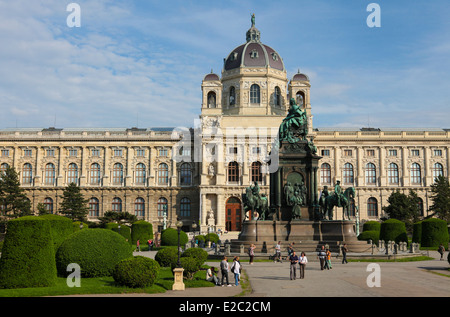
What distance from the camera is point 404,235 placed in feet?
153

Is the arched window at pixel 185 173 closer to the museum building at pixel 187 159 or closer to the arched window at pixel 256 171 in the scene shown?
the museum building at pixel 187 159

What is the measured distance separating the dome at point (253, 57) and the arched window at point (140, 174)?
22386mm

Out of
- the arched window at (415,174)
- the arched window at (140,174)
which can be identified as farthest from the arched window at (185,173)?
the arched window at (415,174)

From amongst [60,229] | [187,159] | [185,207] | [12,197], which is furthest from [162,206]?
[60,229]

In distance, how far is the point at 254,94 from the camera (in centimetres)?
8188

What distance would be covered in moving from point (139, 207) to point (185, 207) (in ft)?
24.9

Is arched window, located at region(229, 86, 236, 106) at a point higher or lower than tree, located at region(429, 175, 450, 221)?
higher

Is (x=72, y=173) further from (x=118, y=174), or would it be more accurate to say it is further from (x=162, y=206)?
(x=162, y=206)

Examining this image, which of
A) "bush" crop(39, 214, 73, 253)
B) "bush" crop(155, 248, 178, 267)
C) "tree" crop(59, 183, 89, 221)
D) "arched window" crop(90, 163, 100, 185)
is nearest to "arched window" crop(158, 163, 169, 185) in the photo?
"arched window" crop(90, 163, 100, 185)

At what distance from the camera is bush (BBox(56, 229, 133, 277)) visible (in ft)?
68.4

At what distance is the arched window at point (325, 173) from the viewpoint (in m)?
81.3

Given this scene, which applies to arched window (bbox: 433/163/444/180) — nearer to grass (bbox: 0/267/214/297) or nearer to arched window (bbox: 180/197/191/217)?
arched window (bbox: 180/197/191/217)

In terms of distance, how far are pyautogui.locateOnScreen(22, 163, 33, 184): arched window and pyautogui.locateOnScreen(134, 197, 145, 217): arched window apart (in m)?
18.0
